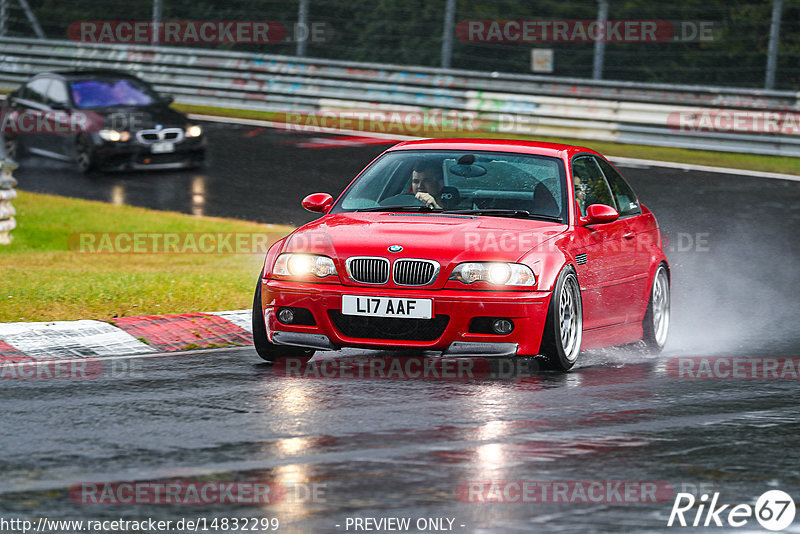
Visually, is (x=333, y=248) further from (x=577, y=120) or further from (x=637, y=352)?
(x=577, y=120)

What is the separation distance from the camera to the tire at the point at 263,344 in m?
8.91

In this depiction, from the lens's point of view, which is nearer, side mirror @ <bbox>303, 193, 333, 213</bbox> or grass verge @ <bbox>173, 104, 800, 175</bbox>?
side mirror @ <bbox>303, 193, 333, 213</bbox>

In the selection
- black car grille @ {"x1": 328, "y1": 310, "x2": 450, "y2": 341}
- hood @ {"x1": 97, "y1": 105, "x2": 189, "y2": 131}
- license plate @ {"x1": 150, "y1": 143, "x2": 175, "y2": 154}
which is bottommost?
black car grille @ {"x1": 328, "y1": 310, "x2": 450, "y2": 341}

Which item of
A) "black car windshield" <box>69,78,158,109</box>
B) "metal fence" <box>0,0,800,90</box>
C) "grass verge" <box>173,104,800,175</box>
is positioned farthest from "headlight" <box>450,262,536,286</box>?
"metal fence" <box>0,0,800,90</box>

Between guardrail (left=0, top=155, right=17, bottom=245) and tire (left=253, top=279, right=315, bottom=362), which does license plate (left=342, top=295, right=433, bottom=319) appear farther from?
guardrail (left=0, top=155, right=17, bottom=245)

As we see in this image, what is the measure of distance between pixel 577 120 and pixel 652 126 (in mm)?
1330

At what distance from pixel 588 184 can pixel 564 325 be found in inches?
60.9

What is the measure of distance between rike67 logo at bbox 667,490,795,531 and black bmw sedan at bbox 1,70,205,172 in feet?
53.7

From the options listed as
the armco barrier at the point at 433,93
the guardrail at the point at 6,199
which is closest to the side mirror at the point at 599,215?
the guardrail at the point at 6,199

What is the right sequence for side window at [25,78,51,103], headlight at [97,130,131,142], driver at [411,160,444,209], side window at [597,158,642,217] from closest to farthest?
1. driver at [411,160,444,209]
2. side window at [597,158,642,217]
3. headlight at [97,130,131,142]
4. side window at [25,78,51,103]

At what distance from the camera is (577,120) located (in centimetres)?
2327

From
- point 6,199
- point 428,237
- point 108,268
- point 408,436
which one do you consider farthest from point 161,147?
point 408,436

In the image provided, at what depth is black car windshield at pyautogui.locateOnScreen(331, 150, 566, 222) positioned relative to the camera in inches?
369

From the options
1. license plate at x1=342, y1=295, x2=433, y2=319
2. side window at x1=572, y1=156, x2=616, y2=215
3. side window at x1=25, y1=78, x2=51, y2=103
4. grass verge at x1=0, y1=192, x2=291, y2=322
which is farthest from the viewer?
side window at x1=25, y1=78, x2=51, y2=103
